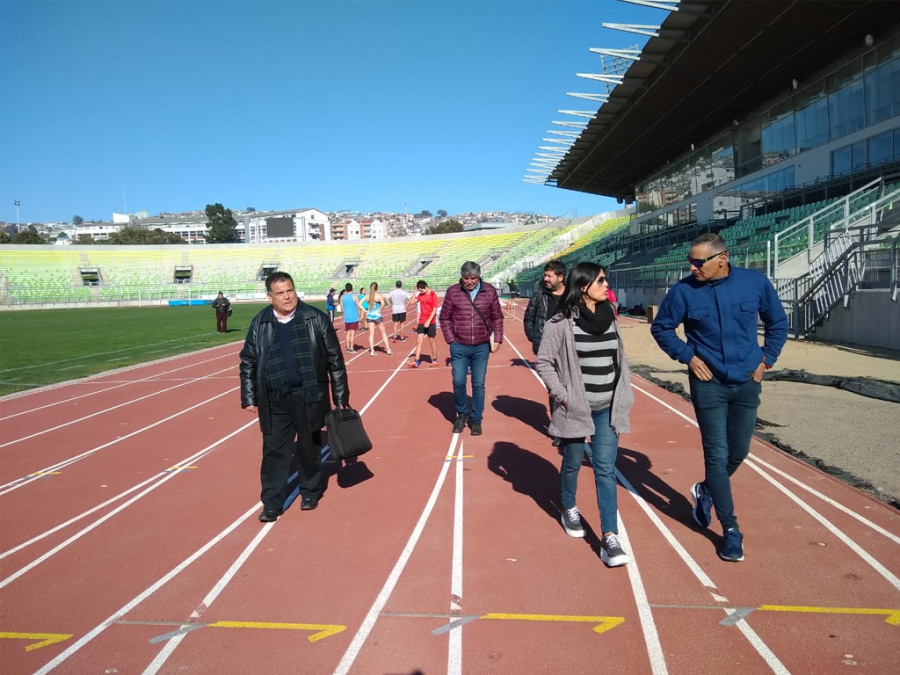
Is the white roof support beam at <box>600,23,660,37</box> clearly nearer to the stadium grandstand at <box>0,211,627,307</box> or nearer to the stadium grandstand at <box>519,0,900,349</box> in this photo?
the stadium grandstand at <box>519,0,900,349</box>

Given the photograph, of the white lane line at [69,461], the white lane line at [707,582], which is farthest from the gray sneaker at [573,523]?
the white lane line at [69,461]

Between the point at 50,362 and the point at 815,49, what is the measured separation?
1050 inches

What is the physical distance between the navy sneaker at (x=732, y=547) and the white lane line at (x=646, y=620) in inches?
20.7

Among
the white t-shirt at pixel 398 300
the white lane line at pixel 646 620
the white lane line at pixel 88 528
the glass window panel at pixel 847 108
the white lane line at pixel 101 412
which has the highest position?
the glass window panel at pixel 847 108

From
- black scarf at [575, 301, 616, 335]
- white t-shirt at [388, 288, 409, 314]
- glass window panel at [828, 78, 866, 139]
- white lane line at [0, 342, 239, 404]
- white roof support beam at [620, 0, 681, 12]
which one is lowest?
white lane line at [0, 342, 239, 404]

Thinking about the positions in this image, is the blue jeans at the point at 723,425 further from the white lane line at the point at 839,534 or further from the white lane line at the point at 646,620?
the white lane line at the point at 839,534

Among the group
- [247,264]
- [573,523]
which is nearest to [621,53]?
[573,523]

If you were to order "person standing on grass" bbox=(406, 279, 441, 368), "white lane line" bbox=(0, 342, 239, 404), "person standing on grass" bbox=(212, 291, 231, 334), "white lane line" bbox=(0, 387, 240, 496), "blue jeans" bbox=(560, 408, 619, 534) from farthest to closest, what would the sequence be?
"person standing on grass" bbox=(212, 291, 231, 334), "person standing on grass" bbox=(406, 279, 441, 368), "white lane line" bbox=(0, 342, 239, 404), "white lane line" bbox=(0, 387, 240, 496), "blue jeans" bbox=(560, 408, 619, 534)

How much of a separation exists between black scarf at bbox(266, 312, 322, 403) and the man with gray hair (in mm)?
2287

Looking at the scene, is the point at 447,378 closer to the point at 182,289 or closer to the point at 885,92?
the point at 885,92

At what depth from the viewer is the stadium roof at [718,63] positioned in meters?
20.5

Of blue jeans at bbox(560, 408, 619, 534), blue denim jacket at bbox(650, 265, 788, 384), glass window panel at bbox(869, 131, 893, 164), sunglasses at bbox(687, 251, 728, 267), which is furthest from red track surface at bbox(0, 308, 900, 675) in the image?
glass window panel at bbox(869, 131, 893, 164)

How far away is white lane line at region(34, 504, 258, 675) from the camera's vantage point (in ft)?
10.2

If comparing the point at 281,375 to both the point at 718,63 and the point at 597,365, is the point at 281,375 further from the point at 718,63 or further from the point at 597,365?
the point at 718,63
